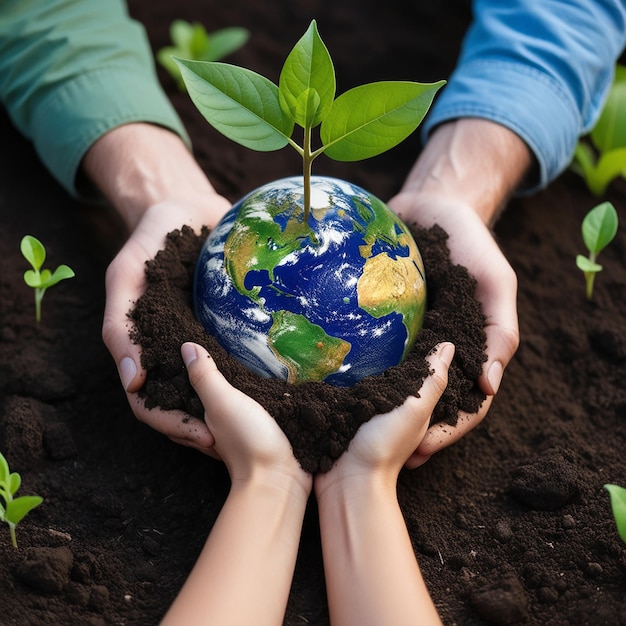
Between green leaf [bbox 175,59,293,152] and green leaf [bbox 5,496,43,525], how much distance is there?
36.5 inches

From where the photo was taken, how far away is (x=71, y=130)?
9.01 ft

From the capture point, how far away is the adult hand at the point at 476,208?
2043 millimetres

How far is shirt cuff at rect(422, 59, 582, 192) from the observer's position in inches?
107

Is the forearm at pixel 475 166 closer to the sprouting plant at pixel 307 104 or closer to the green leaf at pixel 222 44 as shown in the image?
the sprouting plant at pixel 307 104

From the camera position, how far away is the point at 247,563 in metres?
1.64

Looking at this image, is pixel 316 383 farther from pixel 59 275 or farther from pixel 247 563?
pixel 59 275

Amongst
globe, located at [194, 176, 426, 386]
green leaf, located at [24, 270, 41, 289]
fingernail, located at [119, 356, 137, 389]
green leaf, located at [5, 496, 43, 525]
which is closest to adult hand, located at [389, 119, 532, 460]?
globe, located at [194, 176, 426, 386]

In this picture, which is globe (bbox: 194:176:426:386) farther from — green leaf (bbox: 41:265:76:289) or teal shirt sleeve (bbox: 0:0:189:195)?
teal shirt sleeve (bbox: 0:0:189:195)

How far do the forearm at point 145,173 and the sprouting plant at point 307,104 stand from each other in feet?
2.15

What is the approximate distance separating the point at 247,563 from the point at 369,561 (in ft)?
0.86


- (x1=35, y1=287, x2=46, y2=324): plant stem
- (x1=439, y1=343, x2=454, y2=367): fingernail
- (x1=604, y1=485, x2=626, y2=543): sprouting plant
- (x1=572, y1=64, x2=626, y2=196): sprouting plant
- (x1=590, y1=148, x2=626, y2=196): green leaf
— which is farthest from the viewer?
(x1=572, y1=64, x2=626, y2=196): sprouting plant

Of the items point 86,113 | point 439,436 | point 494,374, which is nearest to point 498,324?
point 494,374

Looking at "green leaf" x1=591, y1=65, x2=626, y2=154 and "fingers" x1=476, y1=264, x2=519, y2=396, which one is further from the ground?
"fingers" x1=476, y1=264, x2=519, y2=396

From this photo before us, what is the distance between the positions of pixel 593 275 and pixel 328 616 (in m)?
1.55
